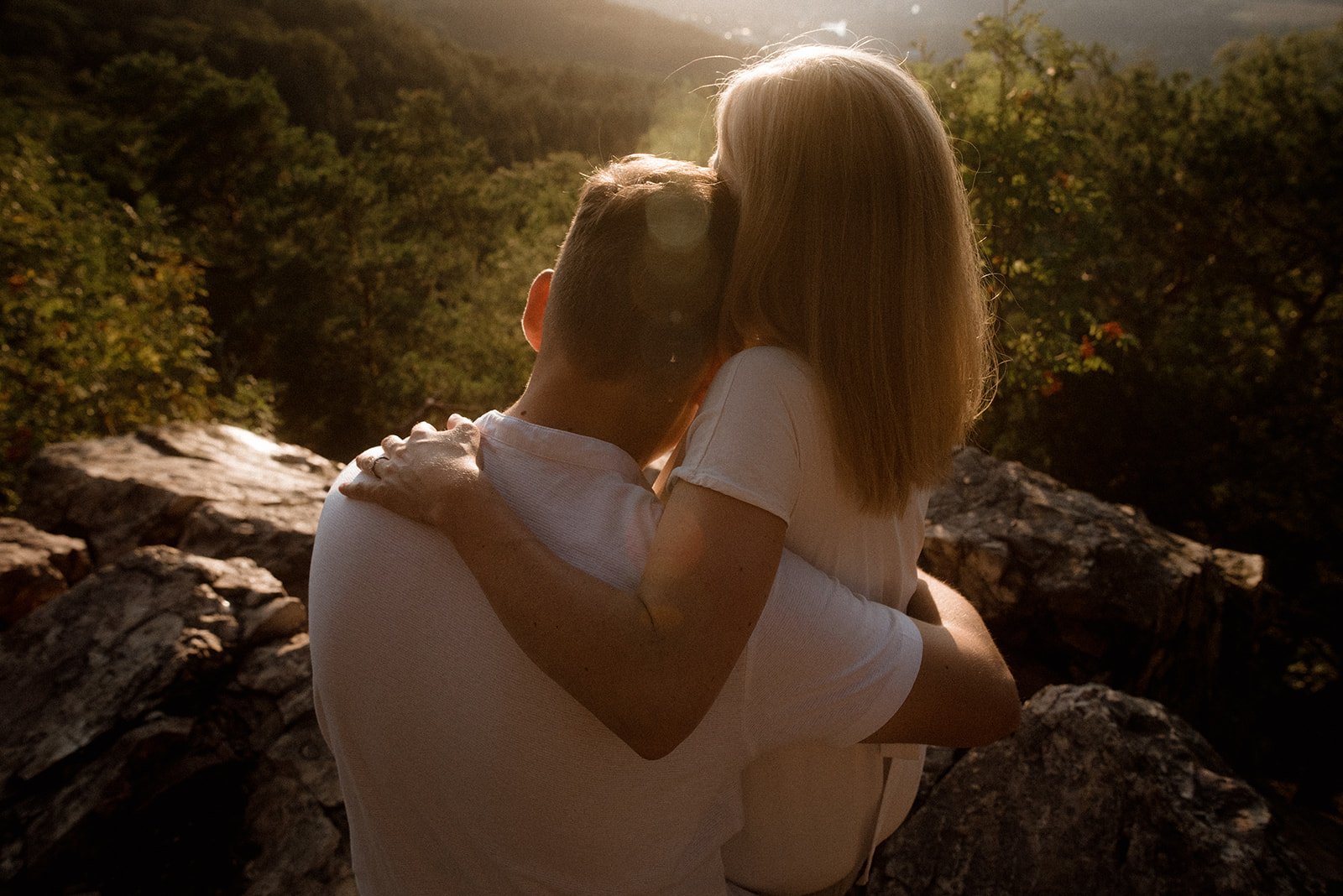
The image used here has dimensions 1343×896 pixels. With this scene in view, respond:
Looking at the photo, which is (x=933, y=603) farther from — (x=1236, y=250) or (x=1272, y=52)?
(x=1272, y=52)

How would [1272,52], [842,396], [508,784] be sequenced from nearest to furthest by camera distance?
1. [508,784]
2. [842,396]
3. [1272,52]

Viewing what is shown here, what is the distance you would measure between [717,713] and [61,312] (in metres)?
7.94

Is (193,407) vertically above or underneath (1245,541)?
above

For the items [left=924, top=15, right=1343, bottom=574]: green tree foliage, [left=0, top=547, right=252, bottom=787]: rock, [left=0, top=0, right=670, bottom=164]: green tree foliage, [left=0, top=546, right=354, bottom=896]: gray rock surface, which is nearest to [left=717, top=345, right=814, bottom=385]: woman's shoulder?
[left=0, top=546, right=354, bottom=896]: gray rock surface

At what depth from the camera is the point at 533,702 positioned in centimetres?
112

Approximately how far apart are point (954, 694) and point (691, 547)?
0.61 m

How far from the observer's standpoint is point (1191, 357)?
13.9 m

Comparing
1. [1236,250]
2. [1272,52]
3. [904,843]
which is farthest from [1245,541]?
[904,843]

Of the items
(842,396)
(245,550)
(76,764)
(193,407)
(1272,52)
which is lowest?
(193,407)

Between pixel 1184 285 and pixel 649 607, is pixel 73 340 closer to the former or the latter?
pixel 649 607

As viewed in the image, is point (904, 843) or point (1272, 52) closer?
point (904, 843)

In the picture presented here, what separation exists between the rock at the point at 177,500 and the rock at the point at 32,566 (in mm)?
163

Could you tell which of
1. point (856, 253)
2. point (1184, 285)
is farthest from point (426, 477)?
point (1184, 285)

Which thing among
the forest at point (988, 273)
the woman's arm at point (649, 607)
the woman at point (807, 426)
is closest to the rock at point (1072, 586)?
the forest at point (988, 273)
